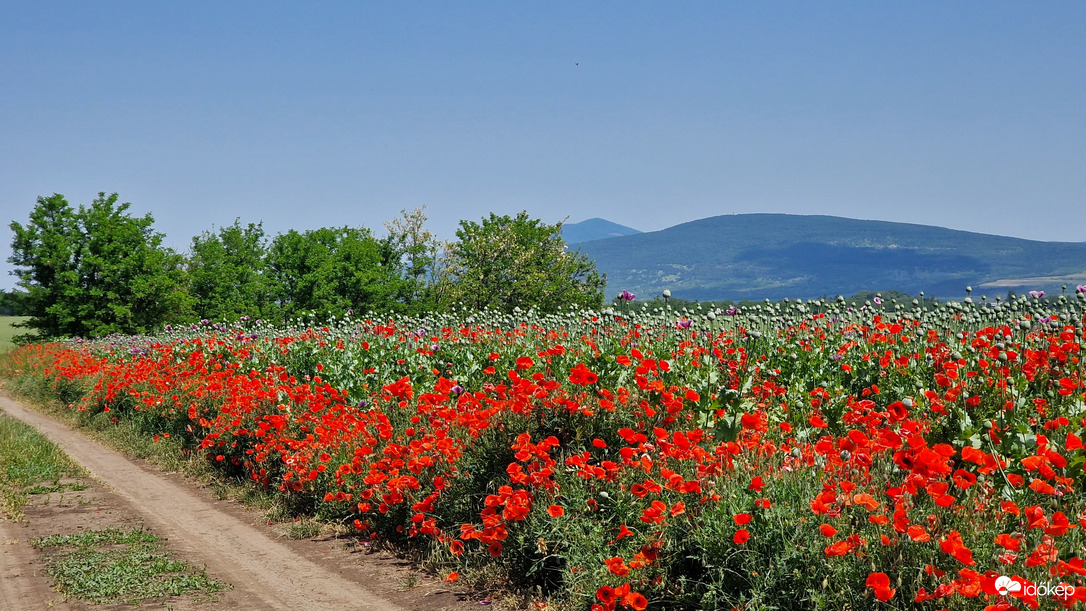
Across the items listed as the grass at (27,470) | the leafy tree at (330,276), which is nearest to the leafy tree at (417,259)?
the leafy tree at (330,276)

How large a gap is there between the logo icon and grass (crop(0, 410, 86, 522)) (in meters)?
7.69

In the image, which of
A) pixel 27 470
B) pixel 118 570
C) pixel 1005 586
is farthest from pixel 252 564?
pixel 1005 586

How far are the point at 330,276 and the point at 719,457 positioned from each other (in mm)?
45779

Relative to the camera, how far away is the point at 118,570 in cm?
562

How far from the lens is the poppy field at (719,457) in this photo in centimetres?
363

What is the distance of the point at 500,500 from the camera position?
5.00 metres

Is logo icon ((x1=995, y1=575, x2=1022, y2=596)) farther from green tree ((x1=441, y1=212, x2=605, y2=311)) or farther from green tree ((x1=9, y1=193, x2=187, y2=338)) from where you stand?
green tree ((x1=9, y1=193, x2=187, y2=338))

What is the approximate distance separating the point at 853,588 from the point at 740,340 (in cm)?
516

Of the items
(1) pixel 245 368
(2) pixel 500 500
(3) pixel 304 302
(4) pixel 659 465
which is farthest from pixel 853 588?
A: (3) pixel 304 302

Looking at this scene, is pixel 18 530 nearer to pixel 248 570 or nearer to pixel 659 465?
pixel 248 570

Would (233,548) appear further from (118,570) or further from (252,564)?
(118,570)

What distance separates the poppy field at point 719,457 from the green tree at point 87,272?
112 feet

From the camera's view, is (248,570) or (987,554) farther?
(248,570)

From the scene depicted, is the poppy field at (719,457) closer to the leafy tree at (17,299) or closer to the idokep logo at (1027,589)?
the idokep logo at (1027,589)
